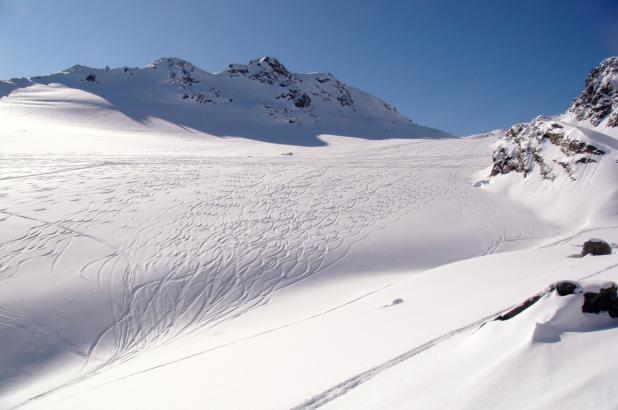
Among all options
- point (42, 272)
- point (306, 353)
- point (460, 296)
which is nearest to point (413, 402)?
point (306, 353)

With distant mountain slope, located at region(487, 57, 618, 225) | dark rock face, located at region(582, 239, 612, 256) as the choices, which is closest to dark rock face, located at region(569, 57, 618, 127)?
distant mountain slope, located at region(487, 57, 618, 225)

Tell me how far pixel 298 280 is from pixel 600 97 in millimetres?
28432

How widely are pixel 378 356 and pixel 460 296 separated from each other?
7.94 feet

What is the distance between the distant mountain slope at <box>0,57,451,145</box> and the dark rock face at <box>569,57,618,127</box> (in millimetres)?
18577

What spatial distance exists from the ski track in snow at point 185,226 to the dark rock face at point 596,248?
411 cm

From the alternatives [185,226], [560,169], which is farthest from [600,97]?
[185,226]

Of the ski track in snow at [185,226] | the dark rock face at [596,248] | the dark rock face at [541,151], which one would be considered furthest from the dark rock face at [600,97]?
the dark rock face at [596,248]

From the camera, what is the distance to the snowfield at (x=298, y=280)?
3100mm

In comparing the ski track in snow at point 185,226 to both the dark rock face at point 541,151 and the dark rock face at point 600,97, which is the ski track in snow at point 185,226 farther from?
the dark rock face at point 600,97

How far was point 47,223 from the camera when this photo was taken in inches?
400

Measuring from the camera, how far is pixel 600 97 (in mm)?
26656

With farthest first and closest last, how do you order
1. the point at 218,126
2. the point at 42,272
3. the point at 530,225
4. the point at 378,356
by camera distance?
the point at 218,126
the point at 530,225
the point at 42,272
the point at 378,356

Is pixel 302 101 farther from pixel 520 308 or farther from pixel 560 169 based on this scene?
pixel 520 308

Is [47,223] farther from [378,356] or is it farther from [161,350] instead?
[378,356]
